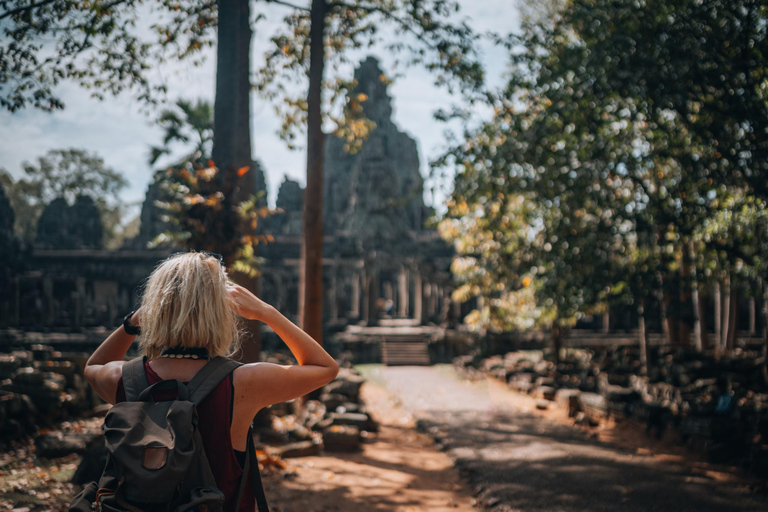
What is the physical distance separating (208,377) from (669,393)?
1066 cm

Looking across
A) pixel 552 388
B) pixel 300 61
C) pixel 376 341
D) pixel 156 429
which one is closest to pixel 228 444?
pixel 156 429

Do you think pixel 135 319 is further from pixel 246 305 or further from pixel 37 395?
pixel 37 395

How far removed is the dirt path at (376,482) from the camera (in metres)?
5.25

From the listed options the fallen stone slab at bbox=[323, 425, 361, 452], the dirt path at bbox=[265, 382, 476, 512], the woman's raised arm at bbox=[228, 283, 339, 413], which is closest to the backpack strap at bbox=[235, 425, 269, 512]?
the woman's raised arm at bbox=[228, 283, 339, 413]

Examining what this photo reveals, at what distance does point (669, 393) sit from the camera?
33.8ft

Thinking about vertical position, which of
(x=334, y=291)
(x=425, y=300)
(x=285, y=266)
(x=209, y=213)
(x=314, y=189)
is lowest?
(x=425, y=300)

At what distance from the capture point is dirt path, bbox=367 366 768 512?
5.22 m

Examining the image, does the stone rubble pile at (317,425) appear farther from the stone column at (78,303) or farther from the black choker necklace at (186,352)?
the stone column at (78,303)

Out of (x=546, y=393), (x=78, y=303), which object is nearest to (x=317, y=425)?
(x=546, y=393)

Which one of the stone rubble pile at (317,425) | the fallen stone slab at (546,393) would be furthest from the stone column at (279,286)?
the stone rubble pile at (317,425)

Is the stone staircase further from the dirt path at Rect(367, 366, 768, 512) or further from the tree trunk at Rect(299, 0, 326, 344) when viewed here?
the tree trunk at Rect(299, 0, 326, 344)

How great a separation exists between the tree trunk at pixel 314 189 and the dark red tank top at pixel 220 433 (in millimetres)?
7516

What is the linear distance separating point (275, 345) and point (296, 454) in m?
14.3

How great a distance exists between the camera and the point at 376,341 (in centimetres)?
2088
